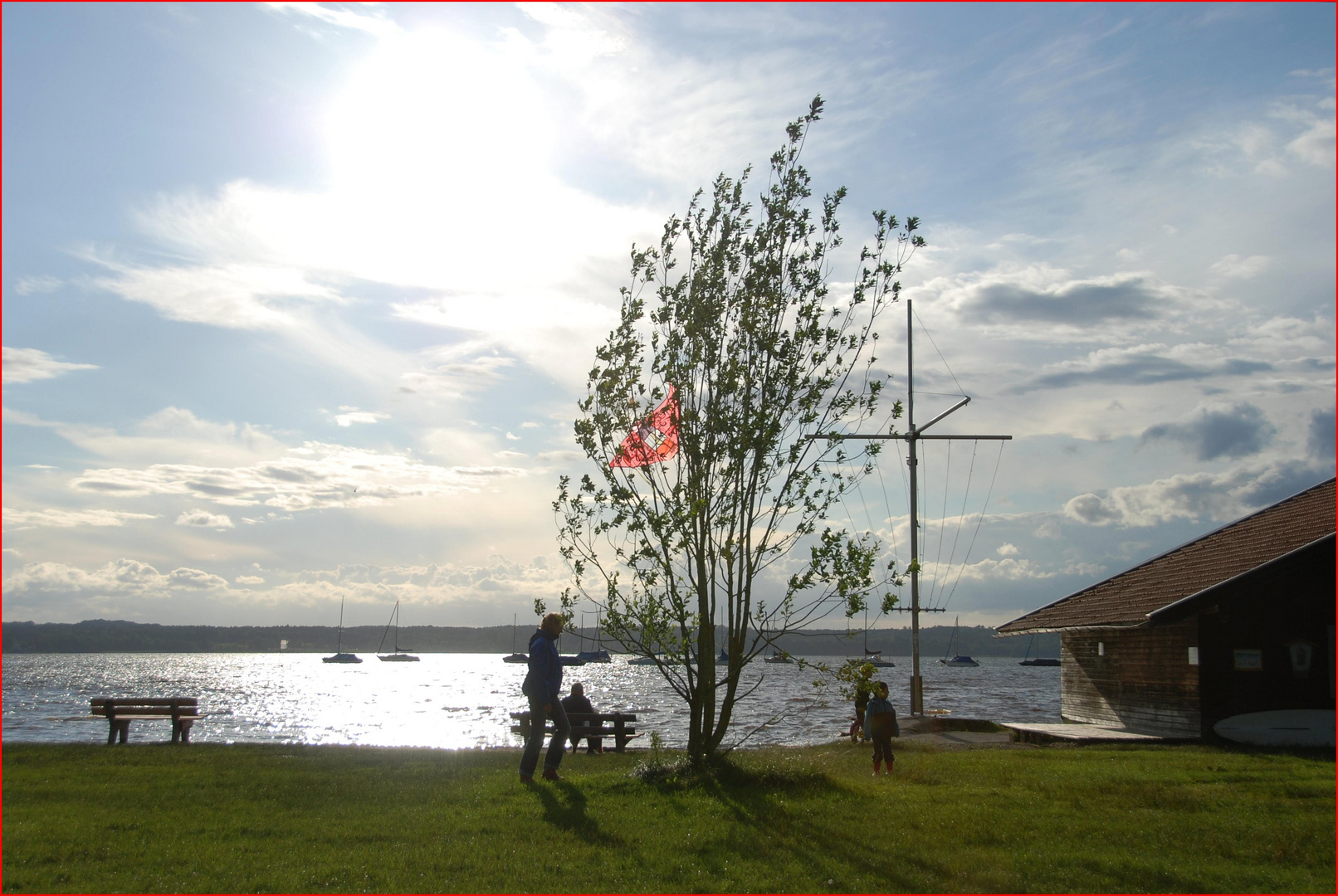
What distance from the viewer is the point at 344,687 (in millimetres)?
108500

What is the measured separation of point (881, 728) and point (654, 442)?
5540 millimetres

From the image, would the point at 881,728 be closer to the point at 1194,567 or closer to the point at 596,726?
the point at 596,726

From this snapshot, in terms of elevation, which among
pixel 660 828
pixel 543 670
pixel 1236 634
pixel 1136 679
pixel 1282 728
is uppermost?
pixel 1236 634

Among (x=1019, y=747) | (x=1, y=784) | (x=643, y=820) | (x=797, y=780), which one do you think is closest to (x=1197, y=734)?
(x=1019, y=747)

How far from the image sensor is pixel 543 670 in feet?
36.7

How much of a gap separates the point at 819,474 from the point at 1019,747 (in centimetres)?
848

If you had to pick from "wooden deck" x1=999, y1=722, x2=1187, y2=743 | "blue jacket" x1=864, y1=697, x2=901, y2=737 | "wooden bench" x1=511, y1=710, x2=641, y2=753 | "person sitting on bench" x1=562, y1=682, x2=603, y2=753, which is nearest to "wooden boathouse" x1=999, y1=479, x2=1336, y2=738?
"wooden deck" x1=999, y1=722, x2=1187, y2=743

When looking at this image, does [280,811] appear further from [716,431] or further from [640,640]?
[716,431]

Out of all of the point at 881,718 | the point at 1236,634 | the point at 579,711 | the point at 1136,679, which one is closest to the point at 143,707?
the point at 579,711

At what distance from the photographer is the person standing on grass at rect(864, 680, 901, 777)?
45.3 feet

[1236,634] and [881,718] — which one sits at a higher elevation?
[1236,634]

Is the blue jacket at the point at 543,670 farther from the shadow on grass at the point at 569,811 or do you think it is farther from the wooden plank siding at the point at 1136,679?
the wooden plank siding at the point at 1136,679

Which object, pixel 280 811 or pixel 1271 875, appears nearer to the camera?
pixel 1271 875

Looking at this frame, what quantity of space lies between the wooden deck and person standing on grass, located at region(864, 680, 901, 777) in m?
6.21
